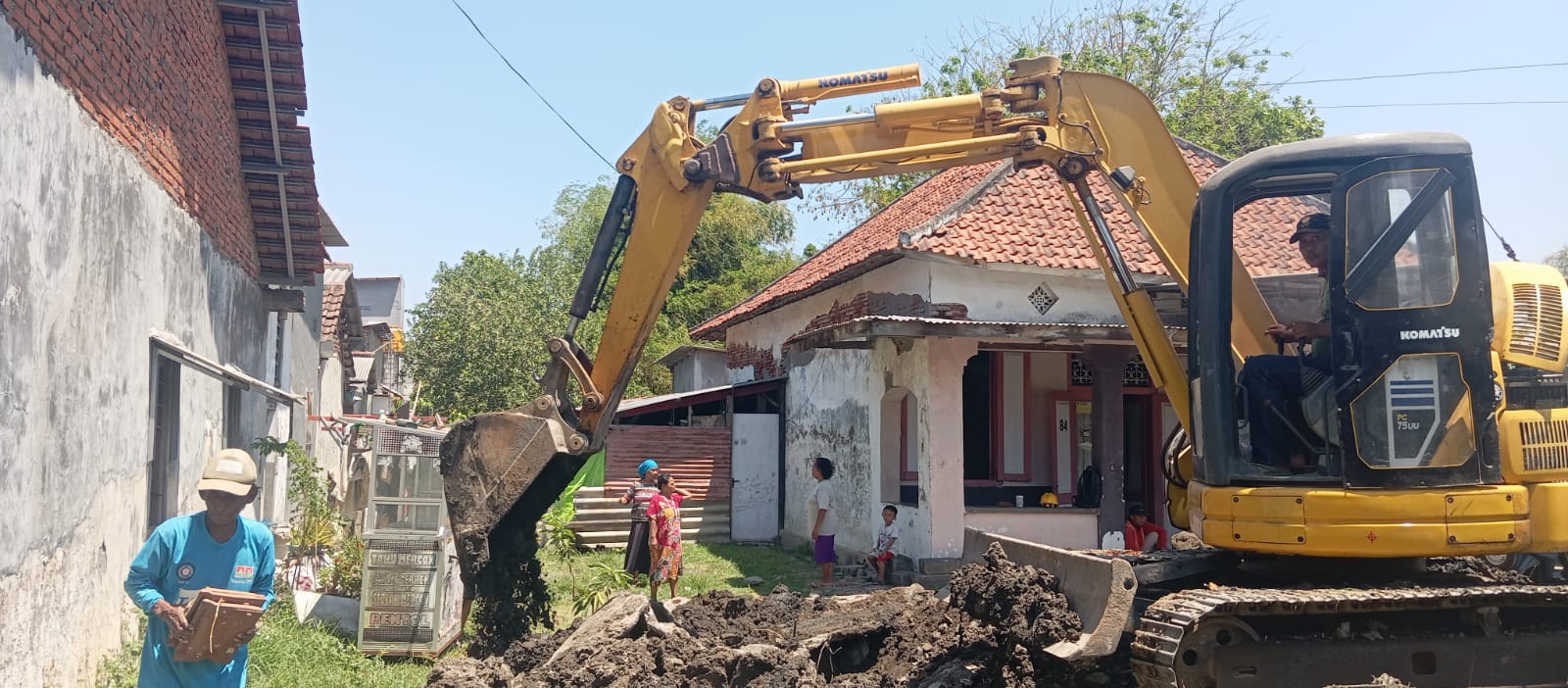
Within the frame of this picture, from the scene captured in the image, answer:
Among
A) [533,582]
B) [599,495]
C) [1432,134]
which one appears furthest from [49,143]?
[599,495]

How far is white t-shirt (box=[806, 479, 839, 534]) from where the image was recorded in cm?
1348

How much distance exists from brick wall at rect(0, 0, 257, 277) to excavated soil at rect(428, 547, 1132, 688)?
156 inches

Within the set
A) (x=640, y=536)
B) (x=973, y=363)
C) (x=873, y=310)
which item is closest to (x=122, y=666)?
(x=640, y=536)

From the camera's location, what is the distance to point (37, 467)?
5.70 meters

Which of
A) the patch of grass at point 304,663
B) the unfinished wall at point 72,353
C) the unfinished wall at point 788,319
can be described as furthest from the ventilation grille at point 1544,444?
the unfinished wall at point 788,319

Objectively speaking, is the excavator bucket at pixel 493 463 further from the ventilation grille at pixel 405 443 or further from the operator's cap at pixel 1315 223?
the operator's cap at pixel 1315 223

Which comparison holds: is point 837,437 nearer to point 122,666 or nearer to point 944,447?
point 944,447

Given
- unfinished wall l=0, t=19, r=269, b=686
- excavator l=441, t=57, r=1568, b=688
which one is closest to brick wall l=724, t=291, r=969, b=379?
excavator l=441, t=57, r=1568, b=688

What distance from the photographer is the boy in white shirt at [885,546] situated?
1247 cm

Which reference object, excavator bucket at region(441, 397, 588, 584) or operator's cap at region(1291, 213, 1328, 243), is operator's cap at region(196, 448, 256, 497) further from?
operator's cap at region(1291, 213, 1328, 243)

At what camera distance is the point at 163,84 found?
789 cm

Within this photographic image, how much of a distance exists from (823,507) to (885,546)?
111 centimetres

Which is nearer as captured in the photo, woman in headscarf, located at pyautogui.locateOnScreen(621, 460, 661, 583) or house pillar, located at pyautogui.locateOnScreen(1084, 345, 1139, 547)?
woman in headscarf, located at pyautogui.locateOnScreen(621, 460, 661, 583)

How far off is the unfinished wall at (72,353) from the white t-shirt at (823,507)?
23.6ft
